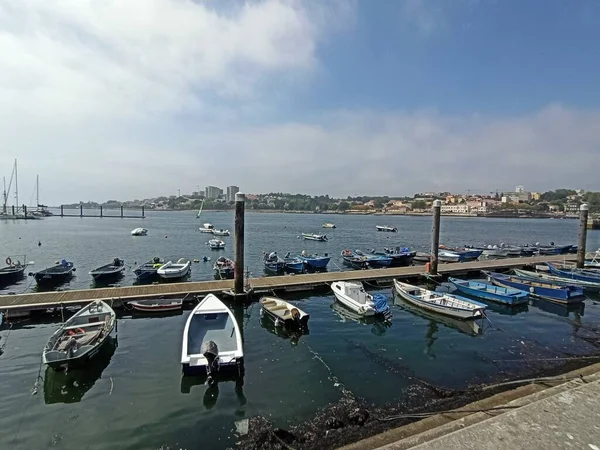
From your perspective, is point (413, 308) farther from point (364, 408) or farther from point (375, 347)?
point (364, 408)

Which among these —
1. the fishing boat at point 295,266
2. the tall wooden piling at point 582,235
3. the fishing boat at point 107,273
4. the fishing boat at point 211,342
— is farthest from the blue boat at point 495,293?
the fishing boat at point 107,273

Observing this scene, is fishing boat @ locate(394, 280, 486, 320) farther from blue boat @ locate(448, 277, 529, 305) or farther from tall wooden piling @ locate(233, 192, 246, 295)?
tall wooden piling @ locate(233, 192, 246, 295)

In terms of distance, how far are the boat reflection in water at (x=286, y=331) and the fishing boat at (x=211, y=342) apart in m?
2.88

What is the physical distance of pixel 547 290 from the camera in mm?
23281

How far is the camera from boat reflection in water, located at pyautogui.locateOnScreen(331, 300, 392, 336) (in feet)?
57.8

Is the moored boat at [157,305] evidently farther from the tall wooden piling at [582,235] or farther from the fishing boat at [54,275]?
the tall wooden piling at [582,235]

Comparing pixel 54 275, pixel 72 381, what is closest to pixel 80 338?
pixel 72 381

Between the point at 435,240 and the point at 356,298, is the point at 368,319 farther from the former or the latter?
the point at 435,240

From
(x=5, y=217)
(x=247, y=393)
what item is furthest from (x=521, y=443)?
(x=5, y=217)

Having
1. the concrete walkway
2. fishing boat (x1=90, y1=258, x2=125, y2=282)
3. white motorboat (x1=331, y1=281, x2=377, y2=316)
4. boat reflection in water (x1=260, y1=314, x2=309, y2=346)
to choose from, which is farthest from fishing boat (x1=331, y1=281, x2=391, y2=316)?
fishing boat (x1=90, y1=258, x2=125, y2=282)

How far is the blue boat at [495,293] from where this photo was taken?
22000 mm

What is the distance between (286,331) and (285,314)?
36.7 inches

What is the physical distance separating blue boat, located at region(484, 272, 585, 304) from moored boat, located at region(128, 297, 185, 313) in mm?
22190

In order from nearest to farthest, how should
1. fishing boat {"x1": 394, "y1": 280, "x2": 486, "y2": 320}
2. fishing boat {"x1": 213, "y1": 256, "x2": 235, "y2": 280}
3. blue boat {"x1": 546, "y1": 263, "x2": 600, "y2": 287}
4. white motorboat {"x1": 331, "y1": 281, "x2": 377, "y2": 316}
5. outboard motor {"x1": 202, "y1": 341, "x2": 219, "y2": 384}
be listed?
outboard motor {"x1": 202, "y1": 341, "x2": 219, "y2": 384}
fishing boat {"x1": 394, "y1": 280, "x2": 486, "y2": 320}
white motorboat {"x1": 331, "y1": 281, "x2": 377, "y2": 316}
blue boat {"x1": 546, "y1": 263, "x2": 600, "y2": 287}
fishing boat {"x1": 213, "y1": 256, "x2": 235, "y2": 280}
